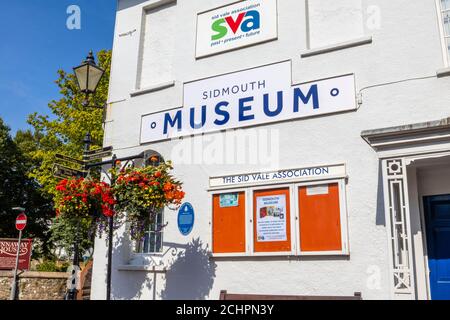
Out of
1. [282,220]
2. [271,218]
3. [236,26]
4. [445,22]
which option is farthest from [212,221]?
[445,22]

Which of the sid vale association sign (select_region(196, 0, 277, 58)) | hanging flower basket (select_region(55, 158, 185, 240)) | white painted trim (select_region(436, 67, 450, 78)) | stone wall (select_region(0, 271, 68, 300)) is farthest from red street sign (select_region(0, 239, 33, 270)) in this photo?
white painted trim (select_region(436, 67, 450, 78))

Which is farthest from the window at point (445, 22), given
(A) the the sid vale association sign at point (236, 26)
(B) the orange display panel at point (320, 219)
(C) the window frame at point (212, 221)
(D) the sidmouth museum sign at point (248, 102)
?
(C) the window frame at point (212, 221)

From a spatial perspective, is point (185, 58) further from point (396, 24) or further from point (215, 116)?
point (396, 24)

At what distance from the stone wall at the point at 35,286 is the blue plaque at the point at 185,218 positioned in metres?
7.27

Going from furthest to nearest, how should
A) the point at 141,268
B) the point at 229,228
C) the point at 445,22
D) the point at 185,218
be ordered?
the point at 141,268 < the point at 185,218 < the point at 229,228 < the point at 445,22

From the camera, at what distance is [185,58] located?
10.1 m

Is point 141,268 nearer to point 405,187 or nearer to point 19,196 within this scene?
point 405,187

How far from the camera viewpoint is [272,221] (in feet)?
26.6

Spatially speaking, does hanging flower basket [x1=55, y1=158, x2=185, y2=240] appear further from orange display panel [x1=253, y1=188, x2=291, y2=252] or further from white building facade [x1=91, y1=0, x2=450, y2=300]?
orange display panel [x1=253, y1=188, x2=291, y2=252]

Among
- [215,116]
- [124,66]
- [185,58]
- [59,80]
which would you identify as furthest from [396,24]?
[59,80]

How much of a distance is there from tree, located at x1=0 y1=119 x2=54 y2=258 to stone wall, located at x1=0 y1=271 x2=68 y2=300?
14997mm

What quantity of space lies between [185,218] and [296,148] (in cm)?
269

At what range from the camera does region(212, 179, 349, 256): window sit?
7.50m
